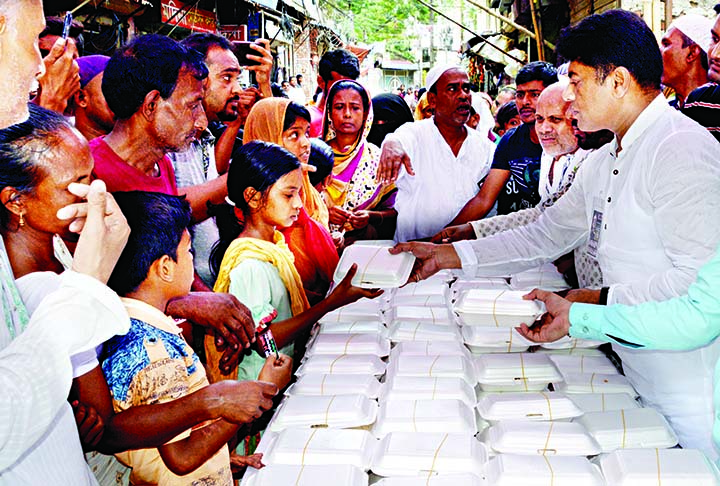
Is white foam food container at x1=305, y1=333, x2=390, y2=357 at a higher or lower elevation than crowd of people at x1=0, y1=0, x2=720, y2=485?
lower

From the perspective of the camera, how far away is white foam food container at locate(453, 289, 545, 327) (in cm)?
224

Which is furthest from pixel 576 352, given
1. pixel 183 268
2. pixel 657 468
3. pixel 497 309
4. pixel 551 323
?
pixel 183 268

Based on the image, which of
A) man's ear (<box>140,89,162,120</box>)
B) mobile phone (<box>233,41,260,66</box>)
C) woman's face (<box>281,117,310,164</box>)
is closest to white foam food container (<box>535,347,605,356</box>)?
woman's face (<box>281,117,310,164</box>)

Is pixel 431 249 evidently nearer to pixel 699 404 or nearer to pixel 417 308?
pixel 417 308

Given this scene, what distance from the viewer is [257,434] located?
2414 millimetres

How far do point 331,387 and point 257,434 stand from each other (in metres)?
0.51

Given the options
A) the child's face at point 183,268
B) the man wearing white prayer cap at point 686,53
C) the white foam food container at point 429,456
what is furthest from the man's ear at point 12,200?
the man wearing white prayer cap at point 686,53

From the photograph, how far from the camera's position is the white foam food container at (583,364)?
2262 millimetres

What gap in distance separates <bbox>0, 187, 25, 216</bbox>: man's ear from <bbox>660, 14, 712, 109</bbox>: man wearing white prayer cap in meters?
3.93

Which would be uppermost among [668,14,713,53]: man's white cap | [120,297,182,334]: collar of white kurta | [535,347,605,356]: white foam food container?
[668,14,713,53]: man's white cap

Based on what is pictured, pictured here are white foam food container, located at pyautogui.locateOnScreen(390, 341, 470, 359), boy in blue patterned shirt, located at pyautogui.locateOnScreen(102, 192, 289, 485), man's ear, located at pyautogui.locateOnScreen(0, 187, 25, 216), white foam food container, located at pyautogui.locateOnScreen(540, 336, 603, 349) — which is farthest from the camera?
white foam food container, located at pyautogui.locateOnScreen(540, 336, 603, 349)

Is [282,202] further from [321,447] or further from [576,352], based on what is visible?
[576,352]

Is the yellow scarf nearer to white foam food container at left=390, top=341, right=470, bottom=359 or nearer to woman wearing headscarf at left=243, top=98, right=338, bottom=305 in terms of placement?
woman wearing headscarf at left=243, top=98, right=338, bottom=305

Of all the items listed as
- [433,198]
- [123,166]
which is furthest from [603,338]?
[433,198]
